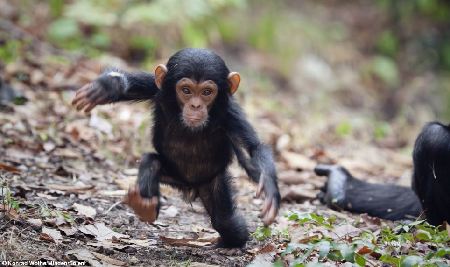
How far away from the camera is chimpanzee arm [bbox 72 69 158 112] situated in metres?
4.81

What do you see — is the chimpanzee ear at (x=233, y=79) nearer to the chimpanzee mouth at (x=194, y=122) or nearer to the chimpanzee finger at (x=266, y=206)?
the chimpanzee mouth at (x=194, y=122)

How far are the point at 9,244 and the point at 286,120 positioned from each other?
6830 millimetres

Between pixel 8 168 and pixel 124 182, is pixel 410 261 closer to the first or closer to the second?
pixel 124 182

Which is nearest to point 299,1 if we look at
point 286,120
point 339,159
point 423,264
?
point 286,120

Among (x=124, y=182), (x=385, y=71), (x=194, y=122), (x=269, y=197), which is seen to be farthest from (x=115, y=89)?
(x=385, y=71)

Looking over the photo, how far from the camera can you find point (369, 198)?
700 centimetres

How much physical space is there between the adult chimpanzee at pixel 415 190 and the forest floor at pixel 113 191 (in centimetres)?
25

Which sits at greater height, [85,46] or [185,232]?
[85,46]

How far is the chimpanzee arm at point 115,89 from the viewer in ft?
15.8

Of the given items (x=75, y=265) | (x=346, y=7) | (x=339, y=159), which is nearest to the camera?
(x=75, y=265)

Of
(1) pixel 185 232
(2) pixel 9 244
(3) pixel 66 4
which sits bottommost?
(1) pixel 185 232

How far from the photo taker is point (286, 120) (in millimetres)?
10383

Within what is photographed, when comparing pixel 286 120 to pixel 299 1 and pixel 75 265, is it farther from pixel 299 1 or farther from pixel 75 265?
pixel 75 265

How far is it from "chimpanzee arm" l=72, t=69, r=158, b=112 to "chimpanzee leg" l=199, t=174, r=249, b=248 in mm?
975
